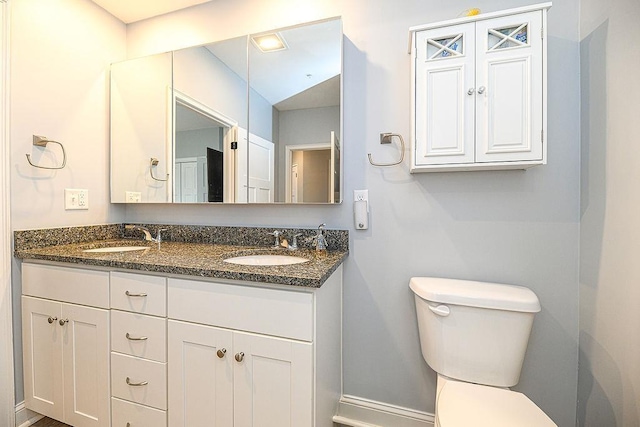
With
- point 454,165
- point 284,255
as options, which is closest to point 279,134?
point 284,255

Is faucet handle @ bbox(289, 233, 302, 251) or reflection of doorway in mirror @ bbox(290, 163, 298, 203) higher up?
reflection of doorway in mirror @ bbox(290, 163, 298, 203)

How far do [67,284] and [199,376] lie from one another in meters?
0.79

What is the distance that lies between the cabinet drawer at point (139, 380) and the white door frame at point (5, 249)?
65cm

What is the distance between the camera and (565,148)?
4.14 ft

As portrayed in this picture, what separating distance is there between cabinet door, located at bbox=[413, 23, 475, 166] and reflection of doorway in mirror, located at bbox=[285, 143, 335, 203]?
0.46 meters

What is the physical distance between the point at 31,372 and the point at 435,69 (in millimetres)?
2376

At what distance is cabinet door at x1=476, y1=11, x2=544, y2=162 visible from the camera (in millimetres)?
1108

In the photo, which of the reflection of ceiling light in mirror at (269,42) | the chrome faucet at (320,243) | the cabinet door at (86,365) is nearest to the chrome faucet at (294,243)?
the chrome faucet at (320,243)

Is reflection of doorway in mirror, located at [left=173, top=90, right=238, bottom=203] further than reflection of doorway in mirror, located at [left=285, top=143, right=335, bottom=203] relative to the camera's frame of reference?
Yes

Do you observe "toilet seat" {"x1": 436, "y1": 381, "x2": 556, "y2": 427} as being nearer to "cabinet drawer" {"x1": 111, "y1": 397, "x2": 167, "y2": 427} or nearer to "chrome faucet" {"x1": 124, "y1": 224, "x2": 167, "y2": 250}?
"cabinet drawer" {"x1": 111, "y1": 397, "x2": 167, "y2": 427}

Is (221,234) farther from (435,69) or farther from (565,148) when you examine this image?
(565,148)

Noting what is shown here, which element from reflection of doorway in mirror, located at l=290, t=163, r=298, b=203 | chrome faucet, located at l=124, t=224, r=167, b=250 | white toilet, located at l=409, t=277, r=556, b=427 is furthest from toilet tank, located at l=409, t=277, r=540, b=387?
chrome faucet, located at l=124, t=224, r=167, b=250

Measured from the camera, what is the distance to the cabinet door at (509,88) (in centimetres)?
111

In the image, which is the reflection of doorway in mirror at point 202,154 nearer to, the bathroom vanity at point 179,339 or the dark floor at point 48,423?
the bathroom vanity at point 179,339
